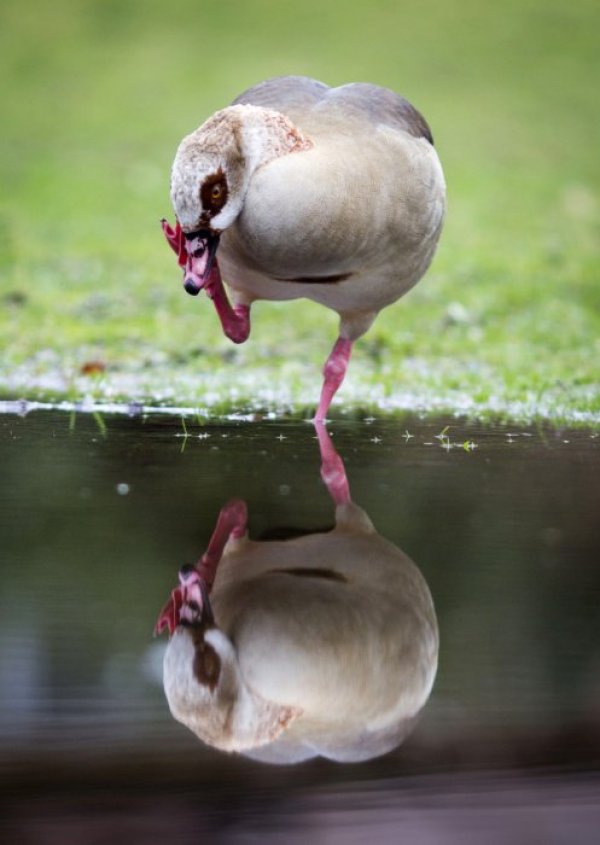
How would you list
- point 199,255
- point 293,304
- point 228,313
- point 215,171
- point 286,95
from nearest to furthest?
point 215,171
point 199,255
point 228,313
point 286,95
point 293,304

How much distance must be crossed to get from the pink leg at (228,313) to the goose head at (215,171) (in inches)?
19.9

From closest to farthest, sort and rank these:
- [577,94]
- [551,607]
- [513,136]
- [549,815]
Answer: [549,815], [551,607], [513,136], [577,94]

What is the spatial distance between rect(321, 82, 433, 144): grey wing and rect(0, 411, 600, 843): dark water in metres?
1.26

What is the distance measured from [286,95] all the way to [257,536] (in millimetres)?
2432

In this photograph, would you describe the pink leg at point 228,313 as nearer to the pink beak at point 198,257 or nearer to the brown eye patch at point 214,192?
the pink beak at point 198,257

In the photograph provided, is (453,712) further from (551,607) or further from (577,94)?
(577,94)

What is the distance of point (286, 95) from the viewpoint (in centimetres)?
563

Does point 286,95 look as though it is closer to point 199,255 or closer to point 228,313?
point 228,313

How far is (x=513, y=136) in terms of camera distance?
20.0 meters

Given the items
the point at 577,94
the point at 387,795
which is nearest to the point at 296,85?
the point at 387,795

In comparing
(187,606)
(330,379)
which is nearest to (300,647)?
(187,606)

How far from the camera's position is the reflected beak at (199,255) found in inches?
183

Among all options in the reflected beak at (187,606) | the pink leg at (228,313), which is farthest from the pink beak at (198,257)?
the reflected beak at (187,606)

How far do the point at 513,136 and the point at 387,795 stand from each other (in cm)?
1849
